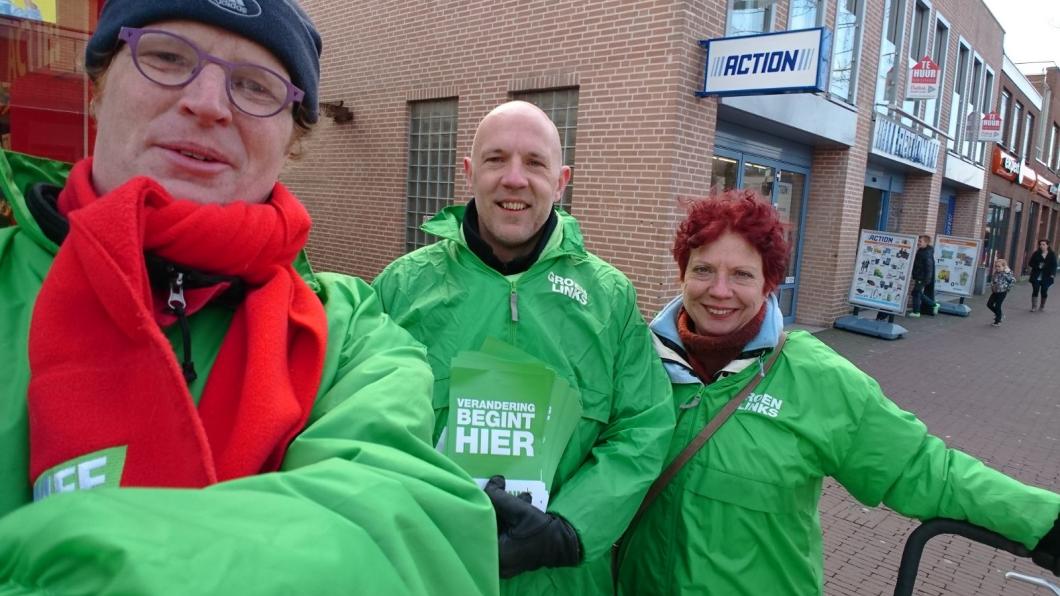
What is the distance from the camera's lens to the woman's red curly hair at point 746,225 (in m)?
2.25

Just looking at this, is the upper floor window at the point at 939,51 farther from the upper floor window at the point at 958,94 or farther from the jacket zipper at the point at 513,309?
the jacket zipper at the point at 513,309

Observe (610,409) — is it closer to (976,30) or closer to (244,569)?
(244,569)

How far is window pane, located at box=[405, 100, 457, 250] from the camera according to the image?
934 cm

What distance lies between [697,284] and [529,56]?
659cm

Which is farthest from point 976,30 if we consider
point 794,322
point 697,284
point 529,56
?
point 697,284

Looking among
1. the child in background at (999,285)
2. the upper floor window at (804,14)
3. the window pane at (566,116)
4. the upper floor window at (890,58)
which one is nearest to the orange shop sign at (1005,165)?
the child in background at (999,285)

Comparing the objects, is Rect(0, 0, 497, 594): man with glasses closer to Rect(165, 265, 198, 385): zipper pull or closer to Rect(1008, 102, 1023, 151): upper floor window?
Rect(165, 265, 198, 385): zipper pull

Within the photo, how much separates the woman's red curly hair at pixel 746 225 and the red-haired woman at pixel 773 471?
0.38ft

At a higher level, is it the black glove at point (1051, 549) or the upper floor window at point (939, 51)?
the upper floor window at point (939, 51)

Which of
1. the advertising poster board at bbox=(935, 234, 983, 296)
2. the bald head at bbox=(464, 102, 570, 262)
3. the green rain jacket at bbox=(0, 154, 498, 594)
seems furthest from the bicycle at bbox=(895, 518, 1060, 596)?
the advertising poster board at bbox=(935, 234, 983, 296)

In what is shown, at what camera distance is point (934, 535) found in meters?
1.79

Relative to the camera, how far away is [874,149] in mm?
11070

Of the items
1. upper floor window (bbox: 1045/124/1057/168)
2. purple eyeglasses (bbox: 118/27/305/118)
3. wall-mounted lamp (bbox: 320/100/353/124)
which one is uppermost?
upper floor window (bbox: 1045/124/1057/168)

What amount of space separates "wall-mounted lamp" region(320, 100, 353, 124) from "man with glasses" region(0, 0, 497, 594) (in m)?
9.92
